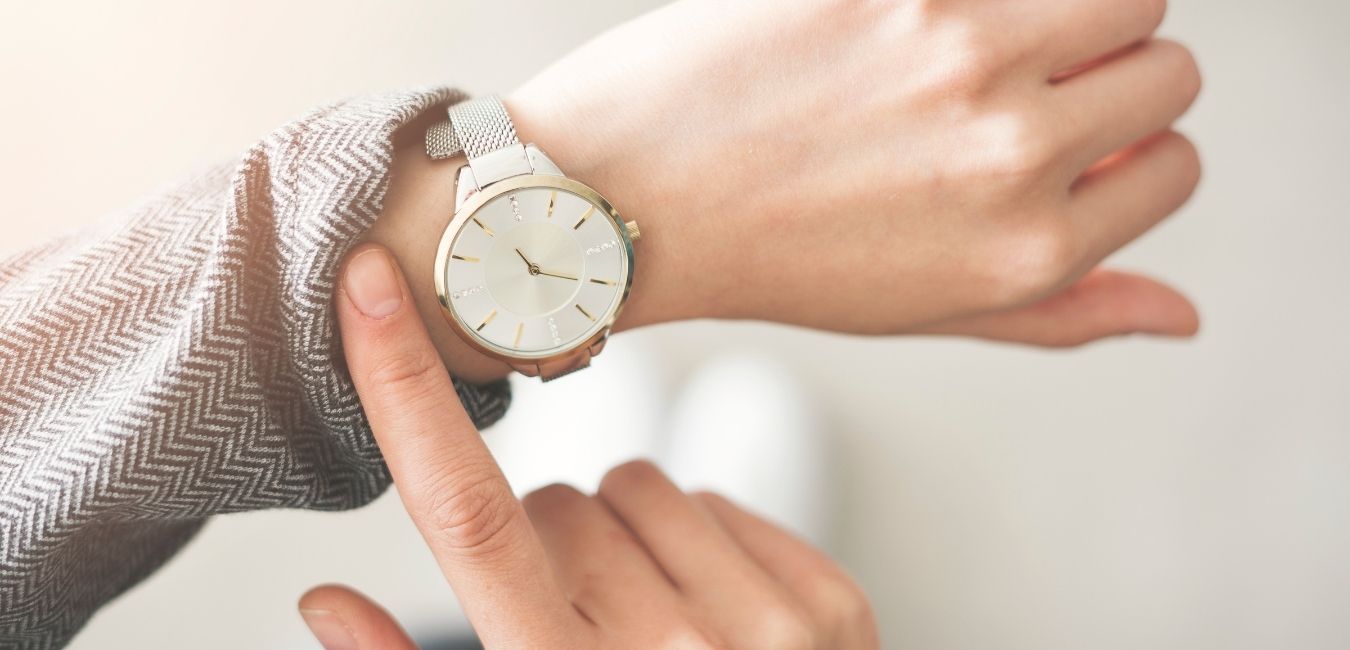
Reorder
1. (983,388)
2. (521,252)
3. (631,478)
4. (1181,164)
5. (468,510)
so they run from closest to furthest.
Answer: (468,510) → (521,252) → (631,478) → (1181,164) → (983,388)

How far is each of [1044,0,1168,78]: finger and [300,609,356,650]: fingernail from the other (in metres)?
0.86

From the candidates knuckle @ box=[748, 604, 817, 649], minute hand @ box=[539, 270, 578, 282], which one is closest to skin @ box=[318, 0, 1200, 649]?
knuckle @ box=[748, 604, 817, 649]

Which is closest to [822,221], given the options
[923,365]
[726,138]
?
[726,138]

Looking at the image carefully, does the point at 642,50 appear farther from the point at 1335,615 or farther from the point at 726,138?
the point at 1335,615

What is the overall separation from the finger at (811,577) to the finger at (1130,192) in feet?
1.43

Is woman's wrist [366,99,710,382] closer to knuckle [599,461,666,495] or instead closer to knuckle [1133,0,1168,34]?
knuckle [599,461,666,495]

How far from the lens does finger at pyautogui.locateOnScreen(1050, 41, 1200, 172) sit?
93cm

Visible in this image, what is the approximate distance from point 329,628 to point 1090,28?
94 cm

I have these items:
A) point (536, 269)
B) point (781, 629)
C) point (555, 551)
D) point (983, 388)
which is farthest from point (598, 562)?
point (983, 388)

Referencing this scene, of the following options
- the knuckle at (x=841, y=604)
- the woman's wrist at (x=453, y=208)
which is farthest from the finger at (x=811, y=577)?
the woman's wrist at (x=453, y=208)

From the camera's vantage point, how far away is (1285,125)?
1.79m

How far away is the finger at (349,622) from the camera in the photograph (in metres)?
0.77

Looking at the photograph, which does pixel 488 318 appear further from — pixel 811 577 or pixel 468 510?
pixel 811 577

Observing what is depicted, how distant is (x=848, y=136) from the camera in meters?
0.91
